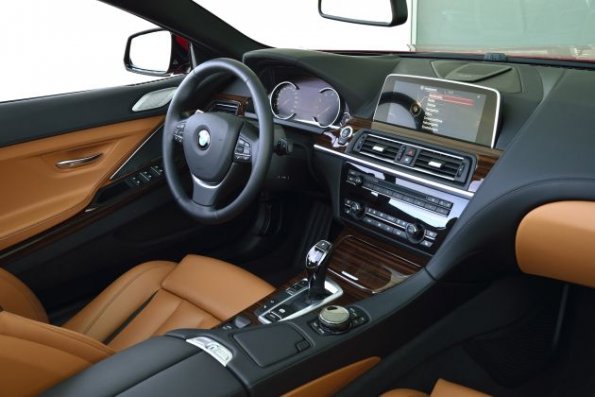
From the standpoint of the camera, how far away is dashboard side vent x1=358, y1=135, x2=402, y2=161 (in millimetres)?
1390

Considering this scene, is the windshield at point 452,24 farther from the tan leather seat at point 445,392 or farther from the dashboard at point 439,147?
the tan leather seat at point 445,392

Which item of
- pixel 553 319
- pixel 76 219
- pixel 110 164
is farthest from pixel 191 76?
pixel 553 319

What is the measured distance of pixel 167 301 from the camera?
150cm

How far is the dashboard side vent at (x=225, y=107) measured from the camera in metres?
1.80

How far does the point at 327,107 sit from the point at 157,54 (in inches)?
30.2

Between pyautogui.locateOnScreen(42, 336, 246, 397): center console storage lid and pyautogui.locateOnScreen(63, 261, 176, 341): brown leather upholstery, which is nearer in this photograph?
pyautogui.locateOnScreen(42, 336, 246, 397): center console storage lid

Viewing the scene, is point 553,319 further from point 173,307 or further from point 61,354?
point 61,354

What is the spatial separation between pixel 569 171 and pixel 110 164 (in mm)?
1228

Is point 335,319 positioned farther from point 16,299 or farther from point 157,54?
point 157,54

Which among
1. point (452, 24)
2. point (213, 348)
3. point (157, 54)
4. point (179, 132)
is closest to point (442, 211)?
point (213, 348)

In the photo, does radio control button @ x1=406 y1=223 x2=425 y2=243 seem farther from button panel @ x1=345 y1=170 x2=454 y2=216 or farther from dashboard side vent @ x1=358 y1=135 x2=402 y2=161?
dashboard side vent @ x1=358 y1=135 x2=402 y2=161

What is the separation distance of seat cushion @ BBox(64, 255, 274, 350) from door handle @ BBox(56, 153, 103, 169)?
1.22 feet

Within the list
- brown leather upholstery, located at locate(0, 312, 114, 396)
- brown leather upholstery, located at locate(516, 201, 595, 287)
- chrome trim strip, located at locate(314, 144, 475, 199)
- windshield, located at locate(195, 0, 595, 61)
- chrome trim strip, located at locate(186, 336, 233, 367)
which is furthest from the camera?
windshield, located at locate(195, 0, 595, 61)

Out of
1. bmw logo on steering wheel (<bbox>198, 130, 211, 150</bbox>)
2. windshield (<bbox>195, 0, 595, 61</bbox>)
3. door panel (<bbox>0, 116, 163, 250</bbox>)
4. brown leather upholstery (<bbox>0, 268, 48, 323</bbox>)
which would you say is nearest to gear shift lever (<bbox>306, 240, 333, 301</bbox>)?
bmw logo on steering wheel (<bbox>198, 130, 211, 150</bbox>)
